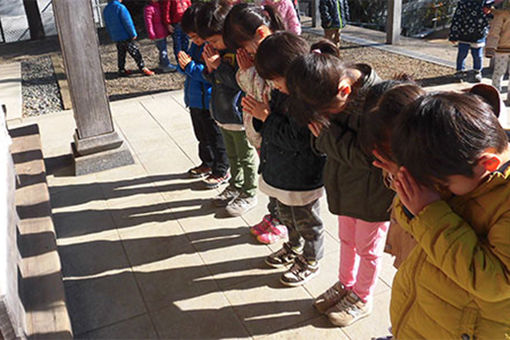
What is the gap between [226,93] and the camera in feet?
10.5

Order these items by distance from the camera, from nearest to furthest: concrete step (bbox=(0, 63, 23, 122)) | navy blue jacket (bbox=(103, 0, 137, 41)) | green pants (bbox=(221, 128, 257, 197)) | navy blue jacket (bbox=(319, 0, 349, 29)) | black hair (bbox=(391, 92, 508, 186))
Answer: black hair (bbox=(391, 92, 508, 186)) → green pants (bbox=(221, 128, 257, 197)) → concrete step (bbox=(0, 63, 23, 122)) → navy blue jacket (bbox=(103, 0, 137, 41)) → navy blue jacket (bbox=(319, 0, 349, 29))

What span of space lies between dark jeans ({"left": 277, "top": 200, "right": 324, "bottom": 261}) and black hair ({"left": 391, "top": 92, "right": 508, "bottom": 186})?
51.2 inches

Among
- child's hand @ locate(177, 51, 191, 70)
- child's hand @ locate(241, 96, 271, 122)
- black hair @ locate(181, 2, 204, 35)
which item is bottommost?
child's hand @ locate(241, 96, 271, 122)

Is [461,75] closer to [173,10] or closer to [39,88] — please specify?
[173,10]

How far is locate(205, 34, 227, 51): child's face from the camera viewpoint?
3.03m

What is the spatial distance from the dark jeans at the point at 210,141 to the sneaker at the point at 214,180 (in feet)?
0.11

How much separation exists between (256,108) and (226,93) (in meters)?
0.77

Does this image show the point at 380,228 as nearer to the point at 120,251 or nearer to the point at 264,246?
the point at 264,246

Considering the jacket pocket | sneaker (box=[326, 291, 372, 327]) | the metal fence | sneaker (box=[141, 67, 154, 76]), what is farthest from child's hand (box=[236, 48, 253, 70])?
the metal fence

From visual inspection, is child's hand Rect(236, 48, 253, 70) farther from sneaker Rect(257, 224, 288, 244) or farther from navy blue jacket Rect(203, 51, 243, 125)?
sneaker Rect(257, 224, 288, 244)

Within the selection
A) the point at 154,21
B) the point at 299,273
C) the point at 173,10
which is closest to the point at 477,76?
the point at 173,10

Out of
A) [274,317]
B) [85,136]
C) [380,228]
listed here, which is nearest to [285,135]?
[380,228]

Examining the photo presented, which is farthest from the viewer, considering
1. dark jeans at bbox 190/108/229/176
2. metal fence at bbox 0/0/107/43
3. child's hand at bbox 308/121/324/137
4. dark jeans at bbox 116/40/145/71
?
metal fence at bbox 0/0/107/43

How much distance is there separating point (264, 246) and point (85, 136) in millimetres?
2183
